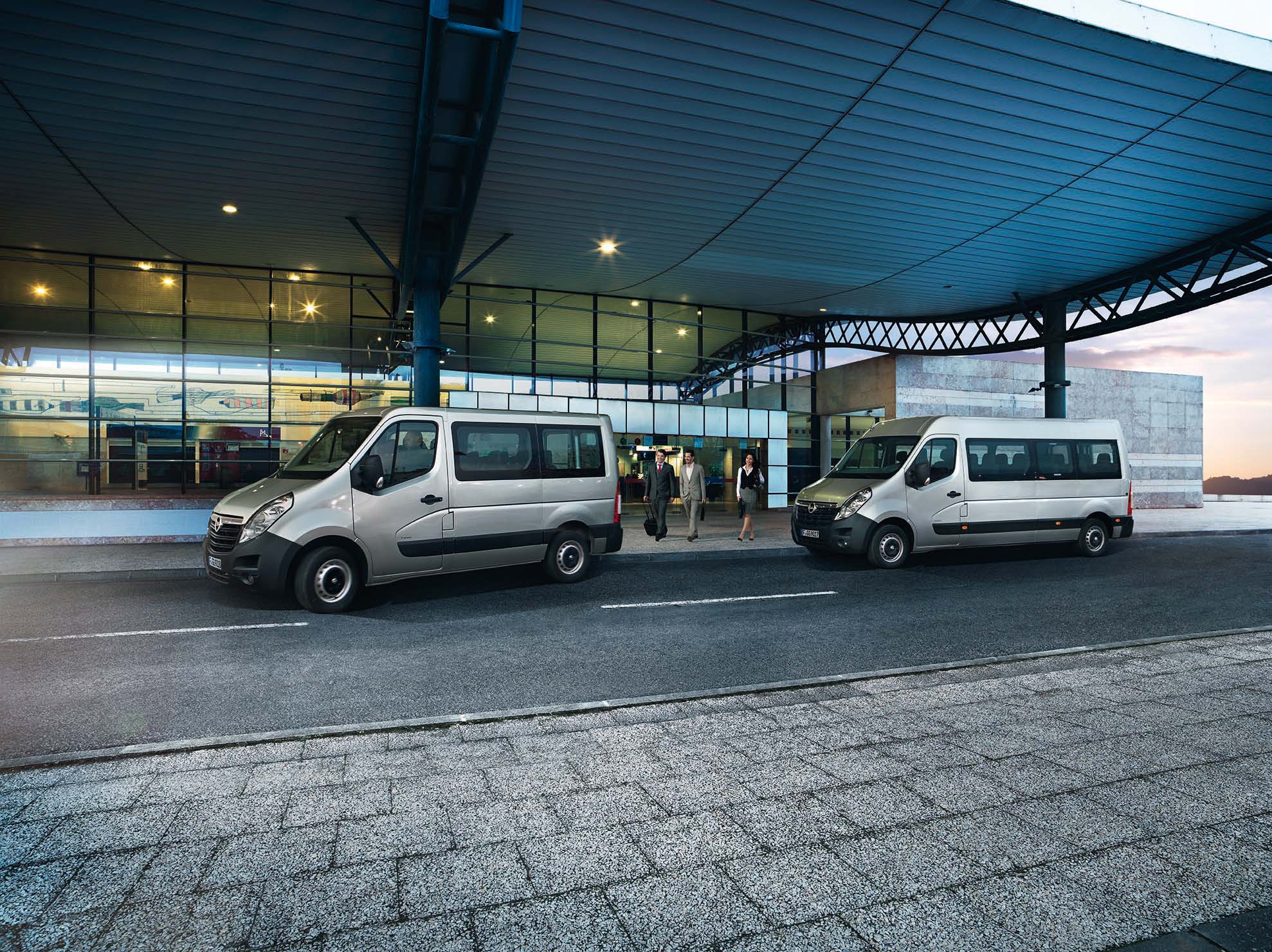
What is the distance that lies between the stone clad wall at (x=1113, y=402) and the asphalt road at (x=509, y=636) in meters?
13.6

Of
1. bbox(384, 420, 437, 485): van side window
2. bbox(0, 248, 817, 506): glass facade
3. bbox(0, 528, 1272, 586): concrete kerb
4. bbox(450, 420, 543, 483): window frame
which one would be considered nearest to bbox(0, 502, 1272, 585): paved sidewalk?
bbox(0, 528, 1272, 586): concrete kerb

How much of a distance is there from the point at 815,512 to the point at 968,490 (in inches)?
99.7

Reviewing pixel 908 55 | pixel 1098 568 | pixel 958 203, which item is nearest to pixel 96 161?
pixel 908 55

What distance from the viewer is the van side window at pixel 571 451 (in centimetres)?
951

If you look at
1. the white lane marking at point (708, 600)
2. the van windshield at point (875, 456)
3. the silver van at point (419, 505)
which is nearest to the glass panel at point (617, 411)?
the van windshield at point (875, 456)

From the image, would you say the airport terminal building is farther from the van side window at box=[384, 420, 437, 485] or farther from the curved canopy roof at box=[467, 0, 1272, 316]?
the van side window at box=[384, 420, 437, 485]

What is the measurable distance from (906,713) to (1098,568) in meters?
8.77

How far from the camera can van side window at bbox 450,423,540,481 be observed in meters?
8.62

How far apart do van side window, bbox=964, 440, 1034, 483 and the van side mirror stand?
29.4 ft

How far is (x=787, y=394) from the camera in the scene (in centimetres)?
2350

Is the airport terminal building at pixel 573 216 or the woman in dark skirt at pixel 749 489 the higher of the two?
the airport terminal building at pixel 573 216

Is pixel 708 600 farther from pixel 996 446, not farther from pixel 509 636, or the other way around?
pixel 996 446

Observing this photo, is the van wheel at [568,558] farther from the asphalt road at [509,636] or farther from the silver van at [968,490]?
the silver van at [968,490]

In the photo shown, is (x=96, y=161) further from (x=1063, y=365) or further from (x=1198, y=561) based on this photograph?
(x=1063, y=365)
